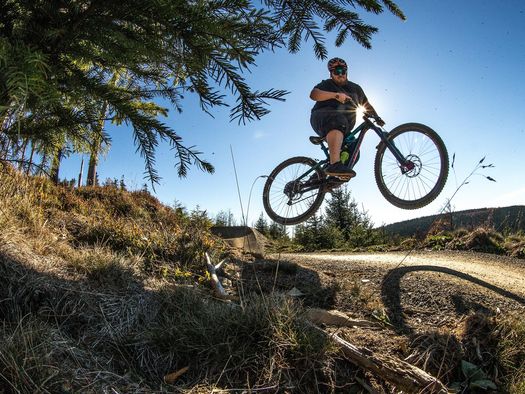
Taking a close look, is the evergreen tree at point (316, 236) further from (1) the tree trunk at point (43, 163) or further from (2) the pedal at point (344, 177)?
(1) the tree trunk at point (43, 163)

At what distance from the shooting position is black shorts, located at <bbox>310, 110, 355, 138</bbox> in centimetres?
507

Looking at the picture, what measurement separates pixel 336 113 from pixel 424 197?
161cm

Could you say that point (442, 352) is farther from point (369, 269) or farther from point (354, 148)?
point (354, 148)

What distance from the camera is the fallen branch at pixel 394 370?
6.95 ft

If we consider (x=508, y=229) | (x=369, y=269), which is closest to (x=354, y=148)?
(x=369, y=269)

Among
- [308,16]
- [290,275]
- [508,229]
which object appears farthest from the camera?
[508,229]

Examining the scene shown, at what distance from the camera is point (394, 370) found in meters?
2.19

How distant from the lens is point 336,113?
16.7 ft

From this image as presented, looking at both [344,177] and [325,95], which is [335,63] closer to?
[325,95]

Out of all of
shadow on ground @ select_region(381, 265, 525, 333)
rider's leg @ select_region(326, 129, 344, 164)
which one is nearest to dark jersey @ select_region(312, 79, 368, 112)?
rider's leg @ select_region(326, 129, 344, 164)

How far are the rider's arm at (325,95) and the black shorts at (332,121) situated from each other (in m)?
0.24

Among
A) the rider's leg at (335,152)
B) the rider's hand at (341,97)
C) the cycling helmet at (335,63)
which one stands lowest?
the rider's leg at (335,152)

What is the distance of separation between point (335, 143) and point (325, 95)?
0.66m

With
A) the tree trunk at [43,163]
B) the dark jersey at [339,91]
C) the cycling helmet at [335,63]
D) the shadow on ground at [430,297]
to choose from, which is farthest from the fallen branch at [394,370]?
the cycling helmet at [335,63]
